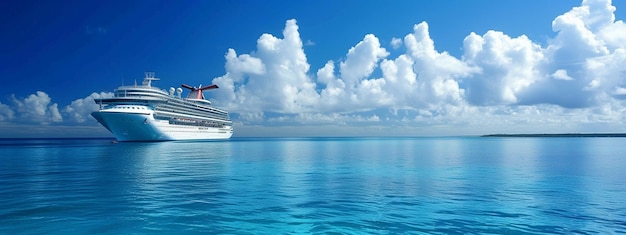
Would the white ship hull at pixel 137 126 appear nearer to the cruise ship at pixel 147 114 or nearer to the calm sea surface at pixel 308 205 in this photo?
the cruise ship at pixel 147 114

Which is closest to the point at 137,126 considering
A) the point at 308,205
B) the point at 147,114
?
the point at 147,114

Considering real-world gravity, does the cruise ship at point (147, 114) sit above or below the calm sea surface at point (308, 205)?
above

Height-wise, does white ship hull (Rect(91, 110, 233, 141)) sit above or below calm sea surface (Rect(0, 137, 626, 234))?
above

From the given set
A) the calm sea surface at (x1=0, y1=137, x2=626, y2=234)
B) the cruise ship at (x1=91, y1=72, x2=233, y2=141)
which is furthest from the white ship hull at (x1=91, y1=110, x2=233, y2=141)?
the calm sea surface at (x1=0, y1=137, x2=626, y2=234)

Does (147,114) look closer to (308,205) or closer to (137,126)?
(137,126)

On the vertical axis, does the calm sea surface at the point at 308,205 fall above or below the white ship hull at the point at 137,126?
below

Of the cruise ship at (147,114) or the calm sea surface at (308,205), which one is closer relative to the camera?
the calm sea surface at (308,205)

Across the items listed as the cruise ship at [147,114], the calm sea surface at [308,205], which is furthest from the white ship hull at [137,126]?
the calm sea surface at [308,205]

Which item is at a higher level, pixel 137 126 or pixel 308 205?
pixel 137 126

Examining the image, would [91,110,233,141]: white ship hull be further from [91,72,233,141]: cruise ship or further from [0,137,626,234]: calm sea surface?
[0,137,626,234]: calm sea surface

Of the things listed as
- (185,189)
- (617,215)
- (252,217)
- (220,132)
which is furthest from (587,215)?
(220,132)

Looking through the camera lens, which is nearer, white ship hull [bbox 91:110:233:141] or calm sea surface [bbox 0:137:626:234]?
calm sea surface [bbox 0:137:626:234]

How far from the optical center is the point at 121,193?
56.5 ft

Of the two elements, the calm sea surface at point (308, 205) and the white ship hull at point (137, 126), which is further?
the white ship hull at point (137, 126)
